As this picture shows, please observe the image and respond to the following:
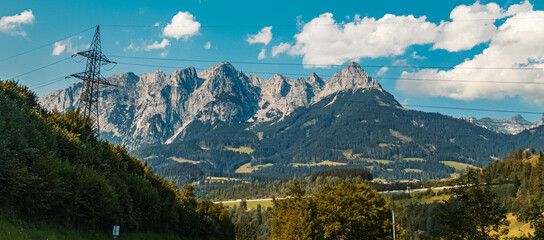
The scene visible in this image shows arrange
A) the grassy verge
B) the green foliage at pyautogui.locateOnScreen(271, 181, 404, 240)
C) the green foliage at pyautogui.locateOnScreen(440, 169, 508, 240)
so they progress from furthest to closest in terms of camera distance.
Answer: the green foliage at pyautogui.locateOnScreen(271, 181, 404, 240)
the green foliage at pyautogui.locateOnScreen(440, 169, 508, 240)
the grassy verge

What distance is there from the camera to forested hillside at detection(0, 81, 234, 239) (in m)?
28.4

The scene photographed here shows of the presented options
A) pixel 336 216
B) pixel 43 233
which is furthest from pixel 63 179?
pixel 336 216

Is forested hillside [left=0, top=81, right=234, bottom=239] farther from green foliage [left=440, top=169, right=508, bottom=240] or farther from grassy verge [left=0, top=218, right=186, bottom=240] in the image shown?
green foliage [left=440, top=169, right=508, bottom=240]

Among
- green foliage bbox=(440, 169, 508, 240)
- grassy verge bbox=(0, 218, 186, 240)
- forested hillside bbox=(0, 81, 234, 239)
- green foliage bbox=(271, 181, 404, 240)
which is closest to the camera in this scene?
grassy verge bbox=(0, 218, 186, 240)

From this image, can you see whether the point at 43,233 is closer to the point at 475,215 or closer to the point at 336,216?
the point at 475,215

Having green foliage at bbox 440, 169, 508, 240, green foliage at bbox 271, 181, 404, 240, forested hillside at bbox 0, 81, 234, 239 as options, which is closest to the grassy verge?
forested hillside at bbox 0, 81, 234, 239

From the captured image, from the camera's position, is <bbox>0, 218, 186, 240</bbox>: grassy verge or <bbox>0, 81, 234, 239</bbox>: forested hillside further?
<bbox>0, 81, 234, 239</bbox>: forested hillside

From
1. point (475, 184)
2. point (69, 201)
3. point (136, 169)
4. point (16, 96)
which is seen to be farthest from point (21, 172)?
point (475, 184)

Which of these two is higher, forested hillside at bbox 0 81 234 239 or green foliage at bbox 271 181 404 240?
forested hillside at bbox 0 81 234 239

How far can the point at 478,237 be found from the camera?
38.1 m

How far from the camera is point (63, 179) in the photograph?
107ft

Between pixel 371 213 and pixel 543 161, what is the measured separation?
483 ft

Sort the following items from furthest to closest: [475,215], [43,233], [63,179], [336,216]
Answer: [336,216] → [475,215] → [63,179] → [43,233]

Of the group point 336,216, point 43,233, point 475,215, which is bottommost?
point 336,216
